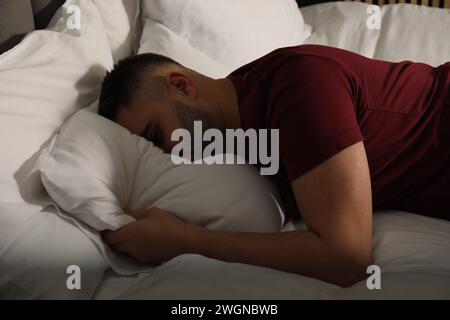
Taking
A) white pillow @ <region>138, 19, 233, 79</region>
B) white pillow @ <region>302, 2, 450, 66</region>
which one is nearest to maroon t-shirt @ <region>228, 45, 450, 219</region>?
white pillow @ <region>138, 19, 233, 79</region>

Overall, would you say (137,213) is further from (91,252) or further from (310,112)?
(310,112)

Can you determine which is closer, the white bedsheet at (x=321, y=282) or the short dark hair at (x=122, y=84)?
the white bedsheet at (x=321, y=282)

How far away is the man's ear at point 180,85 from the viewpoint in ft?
3.59

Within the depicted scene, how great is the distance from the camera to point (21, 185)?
93 cm

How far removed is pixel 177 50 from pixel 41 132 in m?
0.47

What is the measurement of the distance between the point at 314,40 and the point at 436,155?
863 millimetres

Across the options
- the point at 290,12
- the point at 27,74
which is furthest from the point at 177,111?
the point at 290,12

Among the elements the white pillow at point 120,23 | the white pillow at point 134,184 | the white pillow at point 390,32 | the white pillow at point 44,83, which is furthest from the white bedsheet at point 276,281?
the white pillow at point 390,32

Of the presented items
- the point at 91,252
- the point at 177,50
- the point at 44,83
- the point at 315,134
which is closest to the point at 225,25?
the point at 177,50

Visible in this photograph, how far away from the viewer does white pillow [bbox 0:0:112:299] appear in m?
0.87

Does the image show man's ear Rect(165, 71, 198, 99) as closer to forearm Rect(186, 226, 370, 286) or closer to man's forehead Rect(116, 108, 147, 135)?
man's forehead Rect(116, 108, 147, 135)

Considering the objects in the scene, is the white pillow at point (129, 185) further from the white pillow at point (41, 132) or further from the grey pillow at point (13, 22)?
the grey pillow at point (13, 22)
